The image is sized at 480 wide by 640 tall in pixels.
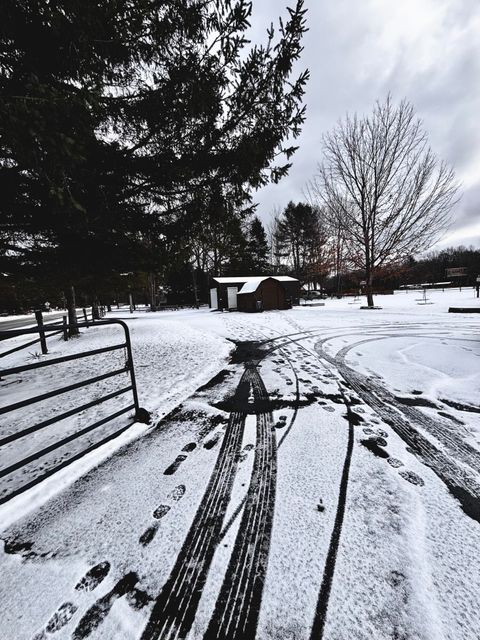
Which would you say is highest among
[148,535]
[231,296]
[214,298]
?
[231,296]

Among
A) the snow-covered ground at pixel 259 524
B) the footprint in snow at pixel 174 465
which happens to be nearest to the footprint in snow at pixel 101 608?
the snow-covered ground at pixel 259 524

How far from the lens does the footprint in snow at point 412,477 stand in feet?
5.96

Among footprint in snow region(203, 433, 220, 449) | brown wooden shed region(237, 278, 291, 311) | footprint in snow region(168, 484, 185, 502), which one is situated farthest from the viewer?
brown wooden shed region(237, 278, 291, 311)

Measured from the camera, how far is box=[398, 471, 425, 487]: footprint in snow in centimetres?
182

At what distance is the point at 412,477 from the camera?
187 centimetres

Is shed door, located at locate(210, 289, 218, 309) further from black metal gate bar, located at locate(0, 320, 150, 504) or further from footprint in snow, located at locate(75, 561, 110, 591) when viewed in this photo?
footprint in snow, located at locate(75, 561, 110, 591)

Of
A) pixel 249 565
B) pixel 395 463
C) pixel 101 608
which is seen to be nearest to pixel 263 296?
pixel 395 463

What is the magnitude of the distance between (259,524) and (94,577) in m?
0.92

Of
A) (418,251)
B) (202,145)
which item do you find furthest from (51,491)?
(418,251)

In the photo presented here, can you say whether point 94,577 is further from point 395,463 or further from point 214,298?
point 214,298

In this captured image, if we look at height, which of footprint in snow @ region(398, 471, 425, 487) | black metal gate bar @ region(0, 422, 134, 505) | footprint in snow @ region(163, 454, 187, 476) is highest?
black metal gate bar @ region(0, 422, 134, 505)

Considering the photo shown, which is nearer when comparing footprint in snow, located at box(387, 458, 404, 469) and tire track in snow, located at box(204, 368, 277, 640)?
tire track in snow, located at box(204, 368, 277, 640)

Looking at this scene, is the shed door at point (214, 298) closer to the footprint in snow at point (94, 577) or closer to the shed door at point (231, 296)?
the shed door at point (231, 296)

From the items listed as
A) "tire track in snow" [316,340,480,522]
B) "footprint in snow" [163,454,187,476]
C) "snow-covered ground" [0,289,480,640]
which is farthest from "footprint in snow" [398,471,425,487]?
"footprint in snow" [163,454,187,476]
